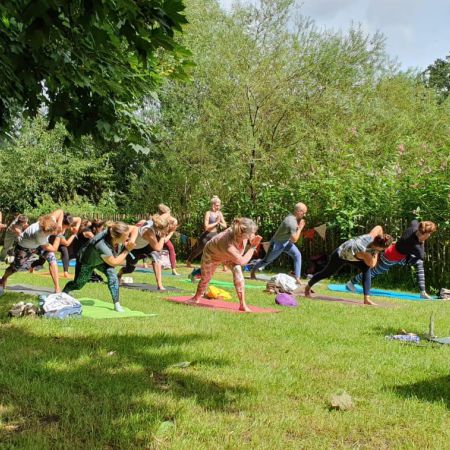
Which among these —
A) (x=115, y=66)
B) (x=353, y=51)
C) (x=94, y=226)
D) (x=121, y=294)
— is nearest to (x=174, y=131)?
(x=353, y=51)

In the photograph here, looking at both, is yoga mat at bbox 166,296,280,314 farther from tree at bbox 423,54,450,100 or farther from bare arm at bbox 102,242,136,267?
tree at bbox 423,54,450,100

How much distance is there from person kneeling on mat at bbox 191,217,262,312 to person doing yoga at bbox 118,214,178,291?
1.67 m

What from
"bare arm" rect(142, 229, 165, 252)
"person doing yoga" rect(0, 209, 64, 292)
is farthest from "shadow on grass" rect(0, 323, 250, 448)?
"bare arm" rect(142, 229, 165, 252)

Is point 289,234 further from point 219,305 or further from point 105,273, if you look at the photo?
point 105,273

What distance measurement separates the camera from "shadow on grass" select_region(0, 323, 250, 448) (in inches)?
127

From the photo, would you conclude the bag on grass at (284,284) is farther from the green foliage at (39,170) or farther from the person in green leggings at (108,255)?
the green foliage at (39,170)

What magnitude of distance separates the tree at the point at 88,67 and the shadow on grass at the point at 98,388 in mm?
2004

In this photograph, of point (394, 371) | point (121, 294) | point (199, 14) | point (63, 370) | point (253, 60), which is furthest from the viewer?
point (199, 14)

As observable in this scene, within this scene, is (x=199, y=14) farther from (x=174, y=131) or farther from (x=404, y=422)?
(x=404, y=422)

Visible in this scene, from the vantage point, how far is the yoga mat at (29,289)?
9.43 m

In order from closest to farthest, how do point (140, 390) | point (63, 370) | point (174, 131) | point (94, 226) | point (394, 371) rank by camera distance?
point (140, 390) < point (63, 370) < point (394, 371) < point (94, 226) < point (174, 131)

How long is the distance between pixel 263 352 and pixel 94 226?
25.8 ft

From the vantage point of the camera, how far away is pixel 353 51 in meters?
22.5

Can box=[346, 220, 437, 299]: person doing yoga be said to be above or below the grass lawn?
above
